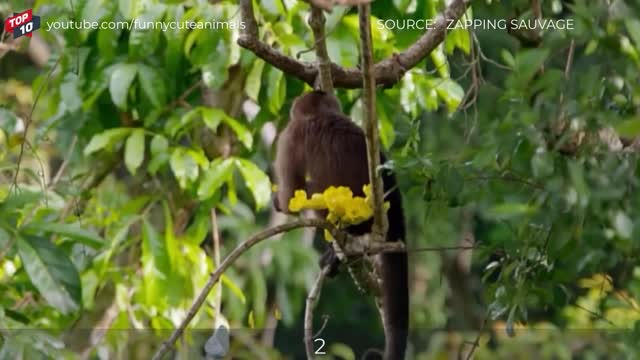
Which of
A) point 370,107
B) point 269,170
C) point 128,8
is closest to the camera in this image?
point 370,107

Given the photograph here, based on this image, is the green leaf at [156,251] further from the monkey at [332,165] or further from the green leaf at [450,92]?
the green leaf at [450,92]

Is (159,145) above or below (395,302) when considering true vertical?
above

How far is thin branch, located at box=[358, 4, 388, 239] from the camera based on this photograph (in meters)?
2.33

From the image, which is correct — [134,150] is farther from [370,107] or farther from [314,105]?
[370,107]

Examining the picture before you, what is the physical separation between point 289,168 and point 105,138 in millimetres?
568

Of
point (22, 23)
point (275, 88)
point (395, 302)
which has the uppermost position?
point (22, 23)

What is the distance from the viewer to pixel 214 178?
12.4 ft

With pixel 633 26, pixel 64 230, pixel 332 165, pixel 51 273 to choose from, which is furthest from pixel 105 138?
pixel 633 26

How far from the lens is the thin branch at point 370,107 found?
7.63ft

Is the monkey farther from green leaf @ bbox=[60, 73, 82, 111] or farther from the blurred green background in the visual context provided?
green leaf @ bbox=[60, 73, 82, 111]

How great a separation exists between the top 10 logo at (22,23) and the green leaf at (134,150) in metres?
0.44

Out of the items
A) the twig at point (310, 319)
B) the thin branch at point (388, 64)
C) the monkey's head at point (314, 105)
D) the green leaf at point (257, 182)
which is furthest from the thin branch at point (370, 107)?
the green leaf at point (257, 182)

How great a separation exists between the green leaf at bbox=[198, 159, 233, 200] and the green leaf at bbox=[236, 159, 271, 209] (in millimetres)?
50

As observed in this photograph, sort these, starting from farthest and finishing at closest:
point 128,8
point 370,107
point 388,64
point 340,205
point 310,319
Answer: point 128,8 → point 388,64 → point 340,205 → point 310,319 → point 370,107
